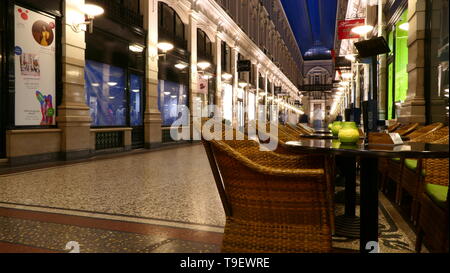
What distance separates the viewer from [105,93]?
9195mm

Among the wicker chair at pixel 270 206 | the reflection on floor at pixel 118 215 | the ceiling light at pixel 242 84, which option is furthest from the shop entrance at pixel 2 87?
the ceiling light at pixel 242 84

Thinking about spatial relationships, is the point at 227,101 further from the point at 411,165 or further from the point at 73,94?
the point at 411,165

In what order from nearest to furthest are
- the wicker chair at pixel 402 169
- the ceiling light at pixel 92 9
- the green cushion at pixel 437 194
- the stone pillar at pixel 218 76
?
the green cushion at pixel 437 194 < the wicker chair at pixel 402 169 < the ceiling light at pixel 92 9 < the stone pillar at pixel 218 76

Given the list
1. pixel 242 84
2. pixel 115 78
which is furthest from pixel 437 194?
pixel 242 84

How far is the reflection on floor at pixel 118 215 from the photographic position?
2395 millimetres

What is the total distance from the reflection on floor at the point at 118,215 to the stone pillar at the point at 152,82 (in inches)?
212

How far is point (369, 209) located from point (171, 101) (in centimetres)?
1125

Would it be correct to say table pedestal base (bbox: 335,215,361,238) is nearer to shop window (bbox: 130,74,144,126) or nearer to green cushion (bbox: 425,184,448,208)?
green cushion (bbox: 425,184,448,208)

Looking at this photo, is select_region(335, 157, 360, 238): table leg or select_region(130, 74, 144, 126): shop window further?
select_region(130, 74, 144, 126): shop window

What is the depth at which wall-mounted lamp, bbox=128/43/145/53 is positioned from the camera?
396 inches

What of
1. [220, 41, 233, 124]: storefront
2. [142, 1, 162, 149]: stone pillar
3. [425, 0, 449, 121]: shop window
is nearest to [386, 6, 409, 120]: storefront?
[425, 0, 449, 121]: shop window

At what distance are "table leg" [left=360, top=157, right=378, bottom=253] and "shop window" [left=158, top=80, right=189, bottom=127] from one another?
10.4 meters

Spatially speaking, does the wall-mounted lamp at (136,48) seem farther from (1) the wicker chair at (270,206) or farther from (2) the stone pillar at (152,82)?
(1) the wicker chair at (270,206)
